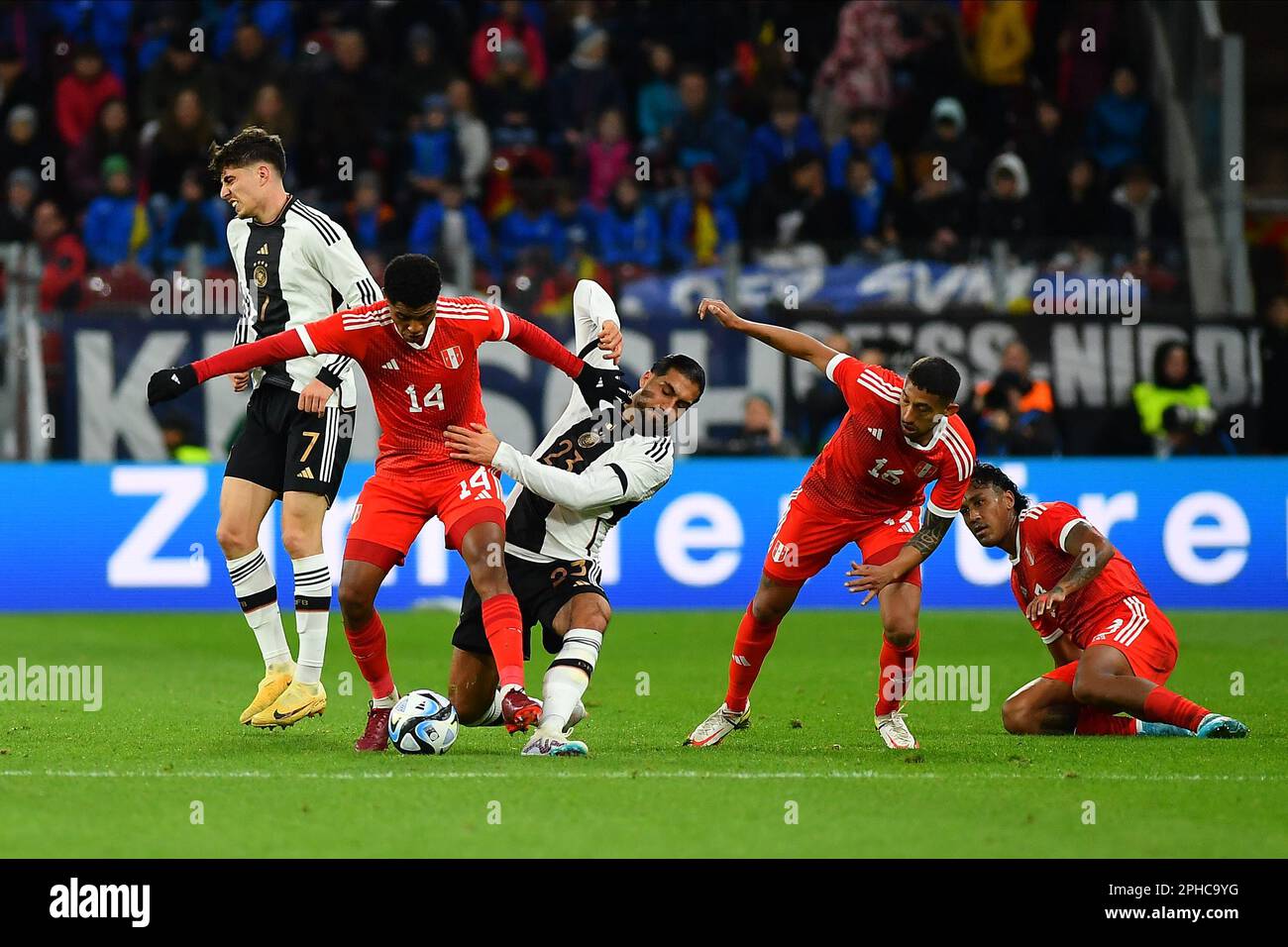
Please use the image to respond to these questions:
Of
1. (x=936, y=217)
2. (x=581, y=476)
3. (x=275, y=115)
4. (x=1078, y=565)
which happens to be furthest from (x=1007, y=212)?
(x=581, y=476)

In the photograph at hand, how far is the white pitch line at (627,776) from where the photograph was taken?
259 inches

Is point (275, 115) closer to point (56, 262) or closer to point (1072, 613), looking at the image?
point (56, 262)

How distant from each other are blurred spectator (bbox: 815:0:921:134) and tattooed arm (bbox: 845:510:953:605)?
1135cm

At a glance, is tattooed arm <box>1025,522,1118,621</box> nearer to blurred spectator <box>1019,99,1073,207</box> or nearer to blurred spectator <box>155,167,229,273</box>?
blurred spectator <box>155,167,229,273</box>

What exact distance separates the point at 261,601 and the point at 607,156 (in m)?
10.2

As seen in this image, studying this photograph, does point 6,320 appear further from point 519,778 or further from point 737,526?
point 519,778

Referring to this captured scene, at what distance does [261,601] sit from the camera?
8117mm

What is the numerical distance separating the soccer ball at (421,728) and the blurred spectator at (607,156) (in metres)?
10.9

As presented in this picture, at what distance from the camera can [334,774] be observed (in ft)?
21.7

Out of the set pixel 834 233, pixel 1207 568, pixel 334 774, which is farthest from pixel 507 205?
pixel 334 774

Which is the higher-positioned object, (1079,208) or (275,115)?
(275,115)

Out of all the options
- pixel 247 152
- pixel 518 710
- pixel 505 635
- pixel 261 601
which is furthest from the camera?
pixel 261 601

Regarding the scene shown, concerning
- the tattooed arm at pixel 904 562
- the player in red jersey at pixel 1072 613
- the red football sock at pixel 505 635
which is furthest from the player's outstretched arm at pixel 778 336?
the red football sock at pixel 505 635

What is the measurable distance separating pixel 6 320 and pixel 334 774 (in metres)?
8.57
